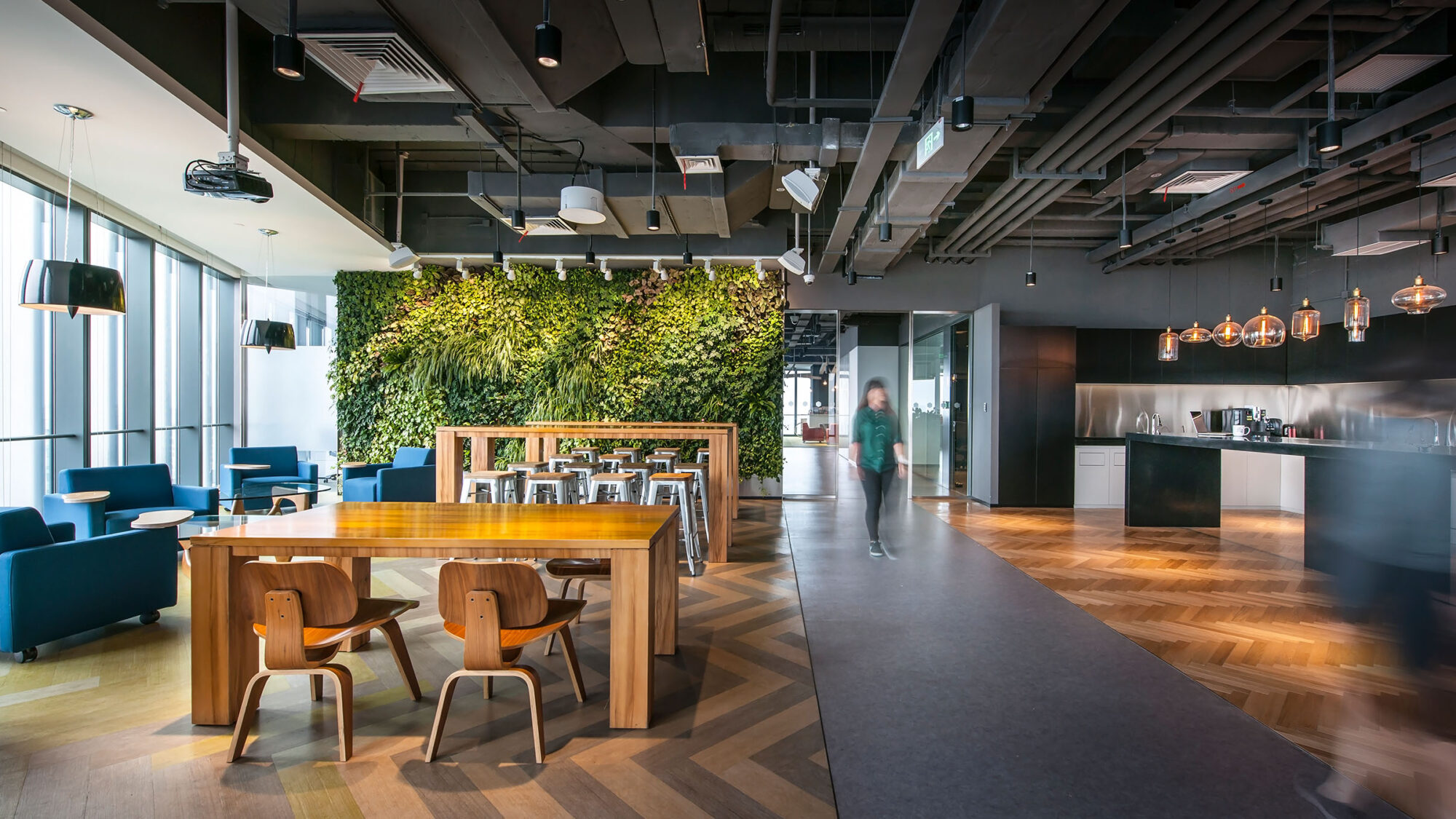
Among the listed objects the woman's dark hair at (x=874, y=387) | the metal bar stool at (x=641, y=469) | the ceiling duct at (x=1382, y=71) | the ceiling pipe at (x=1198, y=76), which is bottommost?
the metal bar stool at (x=641, y=469)

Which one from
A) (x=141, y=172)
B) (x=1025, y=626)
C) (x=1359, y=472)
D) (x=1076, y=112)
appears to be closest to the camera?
(x=1359, y=472)

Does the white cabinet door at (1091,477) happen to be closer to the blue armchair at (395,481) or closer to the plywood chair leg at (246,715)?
the blue armchair at (395,481)

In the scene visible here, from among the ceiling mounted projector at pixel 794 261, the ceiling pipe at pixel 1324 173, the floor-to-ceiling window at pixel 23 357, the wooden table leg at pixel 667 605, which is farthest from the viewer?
the ceiling mounted projector at pixel 794 261

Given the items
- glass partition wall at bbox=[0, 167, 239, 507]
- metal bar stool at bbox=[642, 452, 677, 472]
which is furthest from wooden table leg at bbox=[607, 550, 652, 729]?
glass partition wall at bbox=[0, 167, 239, 507]

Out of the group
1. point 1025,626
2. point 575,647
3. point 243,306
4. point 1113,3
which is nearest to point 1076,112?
point 1113,3

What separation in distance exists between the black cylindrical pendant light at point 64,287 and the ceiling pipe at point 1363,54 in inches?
288

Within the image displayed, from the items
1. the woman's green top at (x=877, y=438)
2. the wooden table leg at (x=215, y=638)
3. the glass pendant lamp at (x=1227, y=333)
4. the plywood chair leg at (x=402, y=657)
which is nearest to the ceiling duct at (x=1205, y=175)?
the glass pendant lamp at (x=1227, y=333)

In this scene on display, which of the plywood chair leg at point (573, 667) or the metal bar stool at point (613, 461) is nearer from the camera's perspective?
the plywood chair leg at point (573, 667)

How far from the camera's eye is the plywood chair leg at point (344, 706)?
2543 millimetres

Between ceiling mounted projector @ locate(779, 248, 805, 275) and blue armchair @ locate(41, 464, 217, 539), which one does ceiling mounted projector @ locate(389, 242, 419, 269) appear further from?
ceiling mounted projector @ locate(779, 248, 805, 275)

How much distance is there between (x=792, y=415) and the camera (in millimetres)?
9797

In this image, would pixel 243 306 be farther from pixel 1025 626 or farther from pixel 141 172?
pixel 1025 626

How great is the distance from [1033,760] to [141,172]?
7007mm

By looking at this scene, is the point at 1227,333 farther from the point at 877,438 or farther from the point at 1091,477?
the point at 877,438
